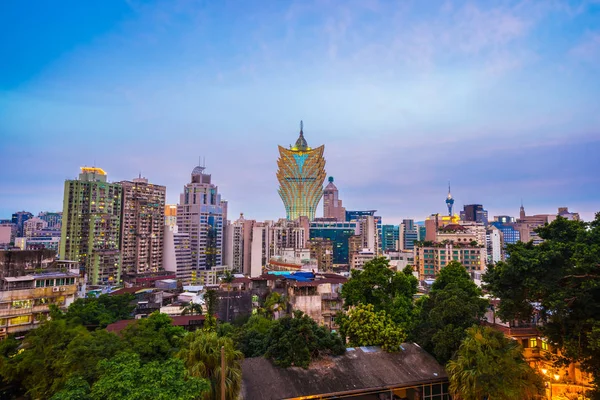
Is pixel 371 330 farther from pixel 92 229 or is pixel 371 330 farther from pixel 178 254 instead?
pixel 178 254

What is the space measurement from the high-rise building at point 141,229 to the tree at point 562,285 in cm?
8472

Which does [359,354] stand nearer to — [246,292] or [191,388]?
[191,388]

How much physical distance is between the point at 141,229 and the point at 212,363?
3484 inches

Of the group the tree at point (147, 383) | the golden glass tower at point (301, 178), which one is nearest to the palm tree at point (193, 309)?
the tree at point (147, 383)

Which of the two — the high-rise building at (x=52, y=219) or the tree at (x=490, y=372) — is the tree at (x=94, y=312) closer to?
the tree at (x=490, y=372)

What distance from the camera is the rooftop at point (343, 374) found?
1638cm

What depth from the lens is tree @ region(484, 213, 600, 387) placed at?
52.3 feet

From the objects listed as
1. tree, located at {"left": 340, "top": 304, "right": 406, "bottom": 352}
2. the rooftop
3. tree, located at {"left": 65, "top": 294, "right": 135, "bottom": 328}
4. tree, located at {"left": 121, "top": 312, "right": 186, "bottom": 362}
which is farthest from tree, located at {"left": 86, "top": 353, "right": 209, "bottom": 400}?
tree, located at {"left": 65, "top": 294, "right": 135, "bottom": 328}

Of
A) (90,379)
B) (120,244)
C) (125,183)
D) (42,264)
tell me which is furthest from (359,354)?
(125,183)

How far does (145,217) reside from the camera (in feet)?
316

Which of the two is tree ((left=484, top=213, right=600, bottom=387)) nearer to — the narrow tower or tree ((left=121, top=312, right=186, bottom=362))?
tree ((left=121, top=312, right=186, bottom=362))

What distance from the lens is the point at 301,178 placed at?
561ft

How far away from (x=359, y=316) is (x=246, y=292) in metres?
24.9

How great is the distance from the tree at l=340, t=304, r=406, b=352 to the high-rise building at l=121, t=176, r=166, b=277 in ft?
254
